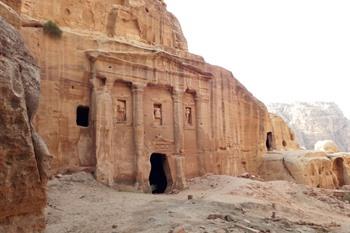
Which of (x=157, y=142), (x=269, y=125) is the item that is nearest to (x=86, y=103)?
(x=157, y=142)

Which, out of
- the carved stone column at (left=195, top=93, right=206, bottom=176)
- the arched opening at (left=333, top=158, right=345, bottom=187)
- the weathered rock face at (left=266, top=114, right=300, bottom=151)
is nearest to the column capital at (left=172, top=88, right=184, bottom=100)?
the carved stone column at (left=195, top=93, right=206, bottom=176)

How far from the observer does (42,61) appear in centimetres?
1516

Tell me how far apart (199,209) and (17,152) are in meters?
8.80

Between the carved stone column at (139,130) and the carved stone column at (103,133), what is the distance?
146cm

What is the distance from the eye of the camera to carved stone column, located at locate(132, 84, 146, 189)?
57.4 feet

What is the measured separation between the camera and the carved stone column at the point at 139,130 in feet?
57.4

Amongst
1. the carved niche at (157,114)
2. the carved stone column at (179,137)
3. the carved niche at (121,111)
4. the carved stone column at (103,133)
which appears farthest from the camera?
the carved niche at (157,114)

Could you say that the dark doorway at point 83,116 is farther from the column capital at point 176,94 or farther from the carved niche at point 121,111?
the column capital at point 176,94

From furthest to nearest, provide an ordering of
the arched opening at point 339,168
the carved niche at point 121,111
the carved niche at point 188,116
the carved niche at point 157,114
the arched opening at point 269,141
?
the arched opening at point 269,141, the arched opening at point 339,168, the carved niche at point 188,116, the carved niche at point 157,114, the carved niche at point 121,111

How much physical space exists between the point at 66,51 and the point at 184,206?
8.55 m

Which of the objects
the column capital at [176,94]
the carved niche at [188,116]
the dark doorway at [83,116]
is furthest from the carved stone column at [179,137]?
the dark doorway at [83,116]

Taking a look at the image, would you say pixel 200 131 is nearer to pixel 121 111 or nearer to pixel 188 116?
pixel 188 116

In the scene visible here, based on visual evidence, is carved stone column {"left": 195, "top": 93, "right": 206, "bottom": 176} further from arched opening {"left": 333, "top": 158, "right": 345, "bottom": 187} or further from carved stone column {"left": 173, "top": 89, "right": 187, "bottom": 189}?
arched opening {"left": 333, "top": 158, "right": 345, "bottom": 187}

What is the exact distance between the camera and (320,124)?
71.9 metres
